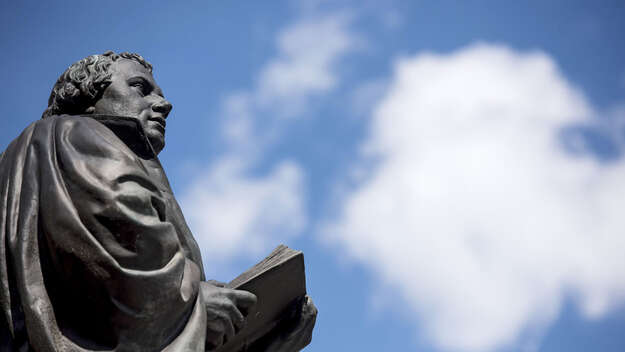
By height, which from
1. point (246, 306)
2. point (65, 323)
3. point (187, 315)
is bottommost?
point (65, 323)

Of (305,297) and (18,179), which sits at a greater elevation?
(305,297)

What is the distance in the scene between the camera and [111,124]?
5340 millimetres

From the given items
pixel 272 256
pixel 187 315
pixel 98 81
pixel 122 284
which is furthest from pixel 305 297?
pixel 98 81

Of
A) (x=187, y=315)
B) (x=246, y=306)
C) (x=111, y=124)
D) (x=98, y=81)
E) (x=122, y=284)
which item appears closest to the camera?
(x=122, y=284)

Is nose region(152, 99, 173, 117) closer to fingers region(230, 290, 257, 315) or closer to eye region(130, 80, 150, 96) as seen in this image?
eye region(130, 80, 150, 96)

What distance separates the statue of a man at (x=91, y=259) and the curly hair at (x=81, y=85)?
0.98 metres

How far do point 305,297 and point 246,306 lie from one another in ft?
2.07

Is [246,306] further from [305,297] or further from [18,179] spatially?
[18,179]

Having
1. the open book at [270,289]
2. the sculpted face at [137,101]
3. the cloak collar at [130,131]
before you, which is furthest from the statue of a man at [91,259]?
the sculpted face at [137,101]

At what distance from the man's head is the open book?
1.24 m

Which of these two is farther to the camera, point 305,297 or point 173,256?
point 305,297

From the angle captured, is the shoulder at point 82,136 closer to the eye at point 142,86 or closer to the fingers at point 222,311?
the fingers at point 222,311

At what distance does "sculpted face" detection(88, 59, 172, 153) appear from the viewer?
18.9 ft

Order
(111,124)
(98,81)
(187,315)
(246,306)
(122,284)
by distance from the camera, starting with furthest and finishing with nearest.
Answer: (98,81) < (111,124) < (246,306) < (187,315) < (122,284)
